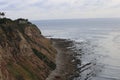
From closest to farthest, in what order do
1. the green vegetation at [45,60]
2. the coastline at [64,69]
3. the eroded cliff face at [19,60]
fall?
the eroded cliff face at [19,60] < the coastline at [64,69] < the green vegetation at [45,60]

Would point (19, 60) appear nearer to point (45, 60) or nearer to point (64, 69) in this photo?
point (45, 60)

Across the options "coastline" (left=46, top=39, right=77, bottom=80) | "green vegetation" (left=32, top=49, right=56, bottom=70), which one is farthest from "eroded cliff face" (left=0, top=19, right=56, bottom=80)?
"coastline" (left=46, top=39, right=77, bottom=80)

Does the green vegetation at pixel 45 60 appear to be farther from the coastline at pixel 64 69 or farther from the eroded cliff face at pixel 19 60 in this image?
the coastline at pixel 64 69

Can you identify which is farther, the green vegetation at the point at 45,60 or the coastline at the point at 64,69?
the green vegetation at the point at 45,60

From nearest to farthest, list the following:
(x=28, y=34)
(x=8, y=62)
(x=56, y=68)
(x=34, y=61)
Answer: (x=8, y=62) → (x=34, y=61) → (x=56, y=68) → (x=28, y=34)

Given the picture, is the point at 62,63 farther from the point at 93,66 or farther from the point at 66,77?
the point at 66,77

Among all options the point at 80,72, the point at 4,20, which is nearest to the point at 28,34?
the point at 4,20

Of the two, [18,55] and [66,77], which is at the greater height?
[18,55]

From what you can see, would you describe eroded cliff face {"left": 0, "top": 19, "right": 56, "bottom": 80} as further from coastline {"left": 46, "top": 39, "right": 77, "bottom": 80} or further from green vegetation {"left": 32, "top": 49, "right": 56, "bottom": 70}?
coastline {"left": 46, "top": 39, "right": 77, "bottom": 80}

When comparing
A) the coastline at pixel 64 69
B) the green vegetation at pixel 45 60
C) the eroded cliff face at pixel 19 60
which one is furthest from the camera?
the green vegetation at pixel 45 60

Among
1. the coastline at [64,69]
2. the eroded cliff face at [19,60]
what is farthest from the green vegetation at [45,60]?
the coastline at [64,69]

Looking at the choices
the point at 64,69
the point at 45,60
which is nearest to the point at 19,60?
the point at 45,60
